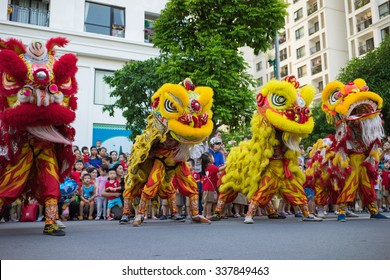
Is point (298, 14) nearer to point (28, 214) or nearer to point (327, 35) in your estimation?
point (327, 35)

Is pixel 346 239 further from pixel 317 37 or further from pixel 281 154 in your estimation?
pixel 317 37

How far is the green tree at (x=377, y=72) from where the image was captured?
1717 centimetres

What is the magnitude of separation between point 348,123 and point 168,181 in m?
2.87

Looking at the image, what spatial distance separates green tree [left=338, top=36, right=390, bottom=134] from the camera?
1717 cm

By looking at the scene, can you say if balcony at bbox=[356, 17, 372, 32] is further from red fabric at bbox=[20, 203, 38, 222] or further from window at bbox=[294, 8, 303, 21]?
red fabric at bbox=[20, 203, 38, 222]

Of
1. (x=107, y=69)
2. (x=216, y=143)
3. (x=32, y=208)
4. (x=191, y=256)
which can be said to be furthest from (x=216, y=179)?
(x=107, y=69)

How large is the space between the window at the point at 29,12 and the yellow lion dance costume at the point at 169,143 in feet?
41.1

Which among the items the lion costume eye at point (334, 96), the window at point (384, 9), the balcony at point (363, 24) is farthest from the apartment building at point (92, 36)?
the balcony at point (363, 24)

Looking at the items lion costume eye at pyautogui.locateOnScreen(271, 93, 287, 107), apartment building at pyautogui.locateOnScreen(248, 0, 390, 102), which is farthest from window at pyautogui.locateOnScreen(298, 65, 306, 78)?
lion costume eye at pyautogui.locateOnScreen(271, 93, 287, 107)

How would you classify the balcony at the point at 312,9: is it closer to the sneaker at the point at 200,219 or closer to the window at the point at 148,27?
the window at the point at 148,27

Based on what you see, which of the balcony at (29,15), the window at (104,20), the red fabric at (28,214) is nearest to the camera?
the red fabric at (28,214)

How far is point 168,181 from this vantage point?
618cm

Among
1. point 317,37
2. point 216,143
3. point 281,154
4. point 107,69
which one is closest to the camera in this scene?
point 281,154

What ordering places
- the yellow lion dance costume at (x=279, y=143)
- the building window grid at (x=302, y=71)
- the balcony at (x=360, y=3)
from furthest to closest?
the building window grid at (x=302, y=71) → the balcony at (x=360, y=3) → the yellow lion dance costume at (x=279, y=143)
